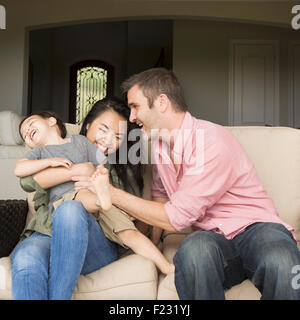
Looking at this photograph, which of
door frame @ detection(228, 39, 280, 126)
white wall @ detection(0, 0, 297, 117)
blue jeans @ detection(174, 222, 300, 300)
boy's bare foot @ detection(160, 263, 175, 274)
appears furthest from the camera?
door frame @ detection(228, 39, 280, 126)

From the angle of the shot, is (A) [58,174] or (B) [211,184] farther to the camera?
(A) [58,174]

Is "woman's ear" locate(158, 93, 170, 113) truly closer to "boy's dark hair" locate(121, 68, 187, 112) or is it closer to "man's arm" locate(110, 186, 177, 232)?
"boy's dark hair" locate(121, 68, 187, 112)

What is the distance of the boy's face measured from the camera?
5.48 feet

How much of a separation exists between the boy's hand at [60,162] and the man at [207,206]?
232mm

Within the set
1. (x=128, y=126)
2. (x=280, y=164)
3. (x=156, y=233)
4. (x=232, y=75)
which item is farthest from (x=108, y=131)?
(x=232, y=75)

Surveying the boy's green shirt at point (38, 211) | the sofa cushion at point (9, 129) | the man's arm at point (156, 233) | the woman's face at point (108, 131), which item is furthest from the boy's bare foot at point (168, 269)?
the sofa cushion at point (9, 129)

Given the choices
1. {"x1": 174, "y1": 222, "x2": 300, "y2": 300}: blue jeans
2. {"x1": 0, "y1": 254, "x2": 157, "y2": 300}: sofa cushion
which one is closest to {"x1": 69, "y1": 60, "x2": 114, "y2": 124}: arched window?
{"x1": 0, "y1": 254, "x2": 157, "y2": 300}: sofa cushion

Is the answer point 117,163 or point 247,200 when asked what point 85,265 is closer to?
point 117,163

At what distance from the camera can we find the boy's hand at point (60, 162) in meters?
1.48

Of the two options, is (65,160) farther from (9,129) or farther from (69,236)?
(9,129)

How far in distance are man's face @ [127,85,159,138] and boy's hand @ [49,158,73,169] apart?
0.97ft

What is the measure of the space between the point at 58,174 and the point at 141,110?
0.39 metres

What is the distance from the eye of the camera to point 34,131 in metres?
1.68

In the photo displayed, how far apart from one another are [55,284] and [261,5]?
521 centimetres
